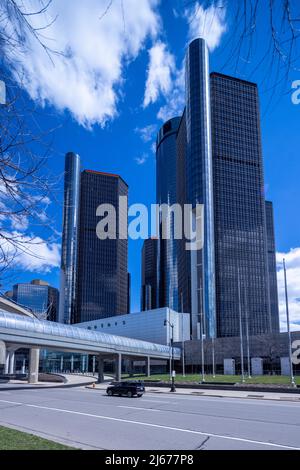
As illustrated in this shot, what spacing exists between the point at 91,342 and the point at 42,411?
1590 inches

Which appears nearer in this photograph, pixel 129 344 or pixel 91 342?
pixel 91 342

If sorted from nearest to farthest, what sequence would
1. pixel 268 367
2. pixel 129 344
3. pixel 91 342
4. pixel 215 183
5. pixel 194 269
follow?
pixel 91 342 < pixel 129 344 < pixel 268 367 < pixel 194 269 < pixel 215 183

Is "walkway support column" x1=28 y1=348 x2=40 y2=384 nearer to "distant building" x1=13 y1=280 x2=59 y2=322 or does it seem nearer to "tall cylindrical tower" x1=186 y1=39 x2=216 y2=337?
"distant building" x1=13 y1=280 x2=59 y2=322

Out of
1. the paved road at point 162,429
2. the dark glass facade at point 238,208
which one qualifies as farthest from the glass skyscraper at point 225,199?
the paved road at point 162,429

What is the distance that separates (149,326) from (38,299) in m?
105

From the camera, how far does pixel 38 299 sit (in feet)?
42.3

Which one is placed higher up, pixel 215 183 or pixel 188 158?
pixel 188 158

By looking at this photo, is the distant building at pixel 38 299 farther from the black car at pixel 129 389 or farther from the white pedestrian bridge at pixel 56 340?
the black car at pixel 129 389

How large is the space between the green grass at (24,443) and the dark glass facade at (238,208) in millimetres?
137632

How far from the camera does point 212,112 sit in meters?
165

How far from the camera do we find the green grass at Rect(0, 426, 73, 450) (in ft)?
32.1

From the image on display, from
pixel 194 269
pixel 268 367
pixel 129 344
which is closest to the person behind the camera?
pixel 129 344
